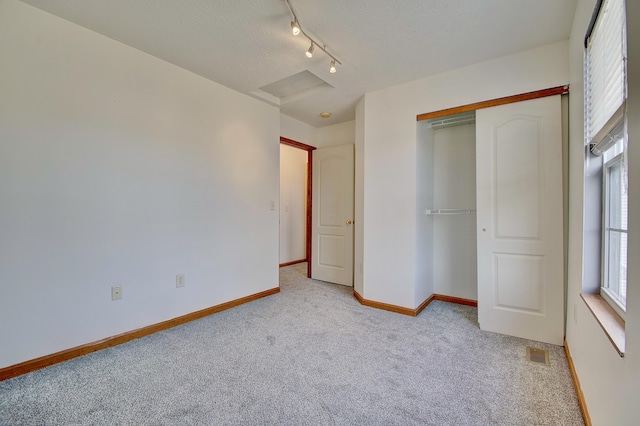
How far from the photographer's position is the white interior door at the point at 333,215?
4.03 m

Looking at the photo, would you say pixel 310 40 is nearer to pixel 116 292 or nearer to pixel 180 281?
pixel 180 281

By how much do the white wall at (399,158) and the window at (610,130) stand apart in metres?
0.83

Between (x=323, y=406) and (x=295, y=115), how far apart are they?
11.4ft

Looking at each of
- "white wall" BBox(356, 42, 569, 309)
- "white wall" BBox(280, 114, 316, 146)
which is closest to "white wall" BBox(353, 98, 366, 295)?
"white wall" BBox(356, 42, 569, 309)

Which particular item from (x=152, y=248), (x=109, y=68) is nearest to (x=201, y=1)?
(x=109, y=68)

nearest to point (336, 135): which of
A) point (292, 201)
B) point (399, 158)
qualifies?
point (399, 158)

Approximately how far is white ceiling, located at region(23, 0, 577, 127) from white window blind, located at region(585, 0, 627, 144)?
1.70 feet

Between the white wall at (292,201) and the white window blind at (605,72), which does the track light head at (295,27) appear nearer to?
the white window blind at (605,72)

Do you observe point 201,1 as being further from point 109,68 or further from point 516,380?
point 516,380

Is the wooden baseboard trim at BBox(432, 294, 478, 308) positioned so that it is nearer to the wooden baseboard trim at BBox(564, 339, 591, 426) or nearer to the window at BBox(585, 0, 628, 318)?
the wooden baseboard trim at BBox(564, 339, 591, 426)

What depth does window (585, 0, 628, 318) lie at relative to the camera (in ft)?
4.07

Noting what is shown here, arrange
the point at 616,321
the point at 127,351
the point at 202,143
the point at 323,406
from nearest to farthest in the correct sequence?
the point at 616,321, the point at 323,406, the point at 127,351, the point at 202,143

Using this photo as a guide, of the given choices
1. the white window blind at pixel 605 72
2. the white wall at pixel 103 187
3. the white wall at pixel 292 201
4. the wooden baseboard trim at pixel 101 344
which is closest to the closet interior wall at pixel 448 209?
the white window blind at pixel 605 72

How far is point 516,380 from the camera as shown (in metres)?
1.77
